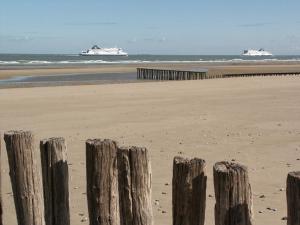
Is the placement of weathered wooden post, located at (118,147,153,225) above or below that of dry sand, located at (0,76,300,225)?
above

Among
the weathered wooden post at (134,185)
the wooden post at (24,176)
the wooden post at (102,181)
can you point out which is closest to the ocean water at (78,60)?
the wooden post at (24,176)

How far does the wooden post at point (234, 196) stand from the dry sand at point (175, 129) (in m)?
3.04

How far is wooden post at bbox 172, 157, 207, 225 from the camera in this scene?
2.97 metres

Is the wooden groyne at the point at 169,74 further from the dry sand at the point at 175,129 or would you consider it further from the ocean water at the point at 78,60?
the ocean water at the point at 78,60

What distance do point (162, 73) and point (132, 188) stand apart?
150 feet

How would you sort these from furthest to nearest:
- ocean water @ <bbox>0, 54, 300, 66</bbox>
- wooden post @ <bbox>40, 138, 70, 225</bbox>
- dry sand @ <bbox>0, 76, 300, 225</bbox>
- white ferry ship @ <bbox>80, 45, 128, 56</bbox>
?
white ferry ship @ <bbox>80, 45, 128, 56</bbox> → ocean water @ <bbox>0, 54, 300, 66</bbox> → dry sand @ <bbox>0, 76, 300, 225</bbox> → wooden post @ <bbox>40, 138, 70, 225</bbox>

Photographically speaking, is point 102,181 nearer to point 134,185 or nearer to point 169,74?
point 134,185

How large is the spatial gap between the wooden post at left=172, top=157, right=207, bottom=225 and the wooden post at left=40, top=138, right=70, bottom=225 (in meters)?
0.79

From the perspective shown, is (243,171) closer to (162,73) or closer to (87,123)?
(87,123)

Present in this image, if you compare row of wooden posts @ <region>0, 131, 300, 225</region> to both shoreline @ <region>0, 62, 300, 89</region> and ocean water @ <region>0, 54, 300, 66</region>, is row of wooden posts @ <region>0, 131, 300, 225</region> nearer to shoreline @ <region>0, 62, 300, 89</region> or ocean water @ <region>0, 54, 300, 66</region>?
shoreline @ <region>0, 62, 300, 89</region>

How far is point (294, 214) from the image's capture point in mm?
2643

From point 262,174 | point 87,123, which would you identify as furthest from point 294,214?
point 87,123

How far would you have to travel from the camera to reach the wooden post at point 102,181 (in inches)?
126

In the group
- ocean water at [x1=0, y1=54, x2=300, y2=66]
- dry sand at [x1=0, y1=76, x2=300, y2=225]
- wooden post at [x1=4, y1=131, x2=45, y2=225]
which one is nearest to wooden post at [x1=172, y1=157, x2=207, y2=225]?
wooden post at [x1=4, y1=131, x2=45, y2=225]
